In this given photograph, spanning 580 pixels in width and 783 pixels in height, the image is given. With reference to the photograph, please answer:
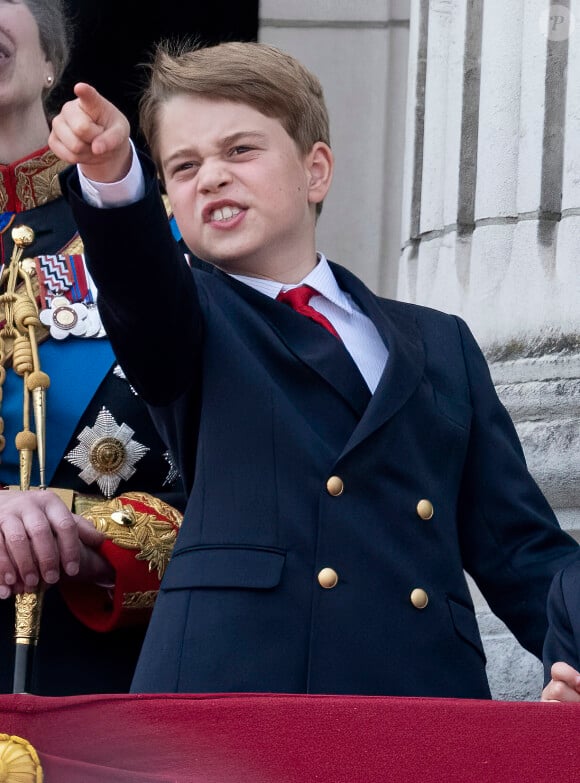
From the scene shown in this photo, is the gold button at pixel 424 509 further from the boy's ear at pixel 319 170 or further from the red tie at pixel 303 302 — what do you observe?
the boy's ear at pixel 319 170

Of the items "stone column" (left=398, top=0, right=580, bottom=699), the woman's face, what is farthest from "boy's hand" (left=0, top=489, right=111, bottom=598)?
"stone column" (left=398, top=0, right=580, bottom=699)

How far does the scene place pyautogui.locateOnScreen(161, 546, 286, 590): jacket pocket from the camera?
6.40 ft

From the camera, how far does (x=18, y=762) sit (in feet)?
4.40

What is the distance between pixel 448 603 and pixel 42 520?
50cm

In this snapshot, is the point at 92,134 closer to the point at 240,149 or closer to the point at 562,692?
the point at 240,149

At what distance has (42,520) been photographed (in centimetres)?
218

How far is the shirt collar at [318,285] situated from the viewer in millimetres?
2217

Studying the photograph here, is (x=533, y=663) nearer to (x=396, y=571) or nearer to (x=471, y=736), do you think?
(x=396, y=571)

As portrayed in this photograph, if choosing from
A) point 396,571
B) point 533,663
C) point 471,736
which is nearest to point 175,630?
point 396,571

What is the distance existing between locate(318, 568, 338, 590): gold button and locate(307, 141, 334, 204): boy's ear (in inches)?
22.2

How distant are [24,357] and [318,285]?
47 cm

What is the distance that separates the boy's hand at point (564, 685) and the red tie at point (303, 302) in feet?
1.75

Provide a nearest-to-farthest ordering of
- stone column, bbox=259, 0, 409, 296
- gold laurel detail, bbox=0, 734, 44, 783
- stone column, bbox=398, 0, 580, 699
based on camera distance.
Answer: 1. gold laurel detail, bbox=0, 734, 44, 783
2. stone column, bbox=398, 0, 580, 699
3. stone column, bbox=259, 0, 409, 296

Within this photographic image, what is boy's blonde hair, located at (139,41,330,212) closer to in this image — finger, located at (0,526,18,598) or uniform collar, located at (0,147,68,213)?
uniform collar, located at (0,147,68,213)
